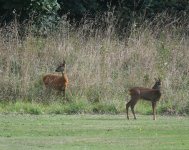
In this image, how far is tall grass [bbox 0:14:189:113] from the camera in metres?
21.2

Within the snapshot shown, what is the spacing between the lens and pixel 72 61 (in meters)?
23.1

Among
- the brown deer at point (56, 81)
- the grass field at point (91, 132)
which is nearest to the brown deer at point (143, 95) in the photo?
the grass field at point (91, 132)

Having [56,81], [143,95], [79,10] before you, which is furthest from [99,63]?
[79,10]

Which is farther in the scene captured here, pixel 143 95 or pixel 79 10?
pixel 79 10

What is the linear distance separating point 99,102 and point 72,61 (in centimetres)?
264

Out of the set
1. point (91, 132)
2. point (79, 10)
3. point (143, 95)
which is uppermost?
point (79, 10)

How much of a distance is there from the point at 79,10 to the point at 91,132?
15.0 metres

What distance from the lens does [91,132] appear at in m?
15.5

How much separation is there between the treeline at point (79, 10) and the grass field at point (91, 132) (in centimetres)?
838

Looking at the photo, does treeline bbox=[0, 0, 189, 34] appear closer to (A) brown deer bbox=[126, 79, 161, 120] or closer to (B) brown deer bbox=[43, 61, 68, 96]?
(B) brown deer bbox=[43, 61, 68, 96]

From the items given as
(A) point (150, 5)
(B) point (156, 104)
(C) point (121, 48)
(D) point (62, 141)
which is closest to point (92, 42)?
(C) point (121, 48)

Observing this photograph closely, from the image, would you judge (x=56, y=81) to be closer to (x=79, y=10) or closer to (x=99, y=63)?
(x=99, y=63)

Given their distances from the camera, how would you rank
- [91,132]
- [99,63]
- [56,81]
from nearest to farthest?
[91,132] → [56,81] → [99,63]

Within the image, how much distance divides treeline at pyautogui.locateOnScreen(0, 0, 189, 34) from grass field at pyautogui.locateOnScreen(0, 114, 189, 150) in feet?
27.5
